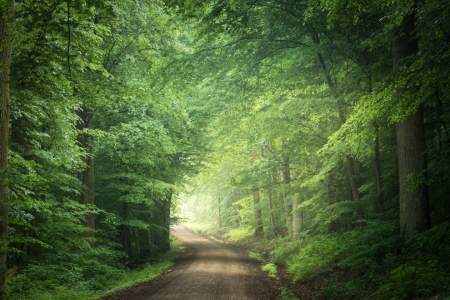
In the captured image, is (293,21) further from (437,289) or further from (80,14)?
(437,289)

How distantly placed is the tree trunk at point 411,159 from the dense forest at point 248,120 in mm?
32

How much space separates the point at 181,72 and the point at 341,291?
8.94 m

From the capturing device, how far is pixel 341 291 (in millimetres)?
6586

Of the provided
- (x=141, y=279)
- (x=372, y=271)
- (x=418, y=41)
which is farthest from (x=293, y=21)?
(x=141, y=279)

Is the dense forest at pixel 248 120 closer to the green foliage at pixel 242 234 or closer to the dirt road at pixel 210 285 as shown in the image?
the dirt road at pixel 210 285

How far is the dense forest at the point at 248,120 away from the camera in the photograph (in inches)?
207

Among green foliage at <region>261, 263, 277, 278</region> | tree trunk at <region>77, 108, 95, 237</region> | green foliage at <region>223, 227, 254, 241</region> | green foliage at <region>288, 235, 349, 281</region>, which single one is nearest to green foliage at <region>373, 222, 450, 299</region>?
green foliage at <region>288, 235, 349, 281</region>

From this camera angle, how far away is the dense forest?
17.3 feet

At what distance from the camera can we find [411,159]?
6.47 metres

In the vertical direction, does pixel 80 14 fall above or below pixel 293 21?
below

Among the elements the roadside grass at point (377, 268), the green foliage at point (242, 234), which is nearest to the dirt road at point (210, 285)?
the roadside grass at point (377, 268)

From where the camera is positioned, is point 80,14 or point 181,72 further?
point 181,72

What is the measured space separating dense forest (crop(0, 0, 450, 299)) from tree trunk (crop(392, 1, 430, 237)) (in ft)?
0.11

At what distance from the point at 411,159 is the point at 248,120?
808cm
